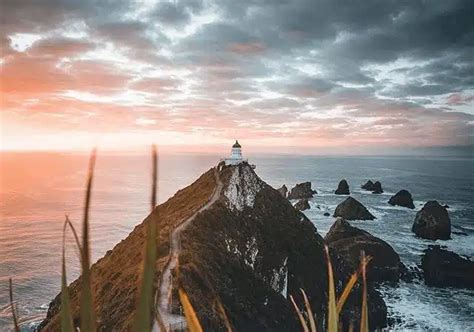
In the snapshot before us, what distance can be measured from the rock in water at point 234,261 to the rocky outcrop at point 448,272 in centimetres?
1303

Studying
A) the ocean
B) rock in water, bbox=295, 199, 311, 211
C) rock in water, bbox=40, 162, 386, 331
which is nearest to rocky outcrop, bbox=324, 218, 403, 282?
the ocean

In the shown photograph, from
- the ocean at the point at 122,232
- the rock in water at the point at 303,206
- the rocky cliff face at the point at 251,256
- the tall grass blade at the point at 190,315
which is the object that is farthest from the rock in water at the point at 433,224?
the tall grass blade at the point at 190,315

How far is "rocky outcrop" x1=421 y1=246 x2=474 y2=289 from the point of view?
52188 mm

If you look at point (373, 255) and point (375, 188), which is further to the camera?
point (375, 188)

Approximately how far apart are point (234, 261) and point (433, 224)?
46461 mm

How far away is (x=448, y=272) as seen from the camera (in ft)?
174

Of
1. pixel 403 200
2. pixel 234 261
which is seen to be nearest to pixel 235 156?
pixel 234 261

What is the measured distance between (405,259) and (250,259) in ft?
93.1

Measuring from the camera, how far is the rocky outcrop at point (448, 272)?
52.2m

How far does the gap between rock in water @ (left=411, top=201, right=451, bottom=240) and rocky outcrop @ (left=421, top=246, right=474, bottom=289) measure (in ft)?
54.1

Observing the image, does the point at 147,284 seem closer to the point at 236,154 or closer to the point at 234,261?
the point at 234,261

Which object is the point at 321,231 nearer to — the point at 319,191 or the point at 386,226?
the point at 386,226

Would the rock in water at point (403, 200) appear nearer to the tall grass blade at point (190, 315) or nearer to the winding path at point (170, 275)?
the winding path at point (170, 275)

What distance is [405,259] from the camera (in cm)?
6031
